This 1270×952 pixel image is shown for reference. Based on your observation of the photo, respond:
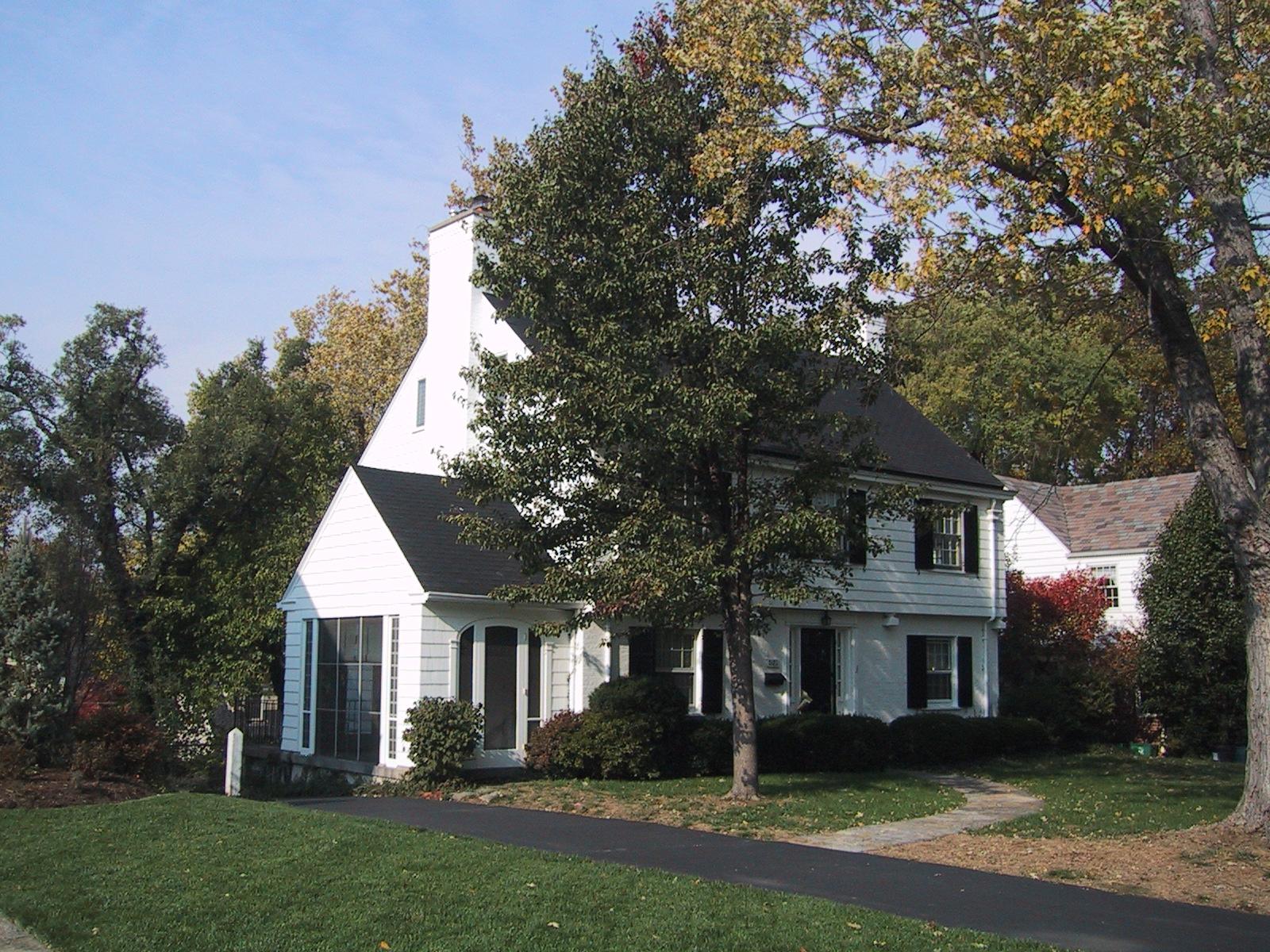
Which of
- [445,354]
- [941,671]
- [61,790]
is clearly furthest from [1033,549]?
[61,790]

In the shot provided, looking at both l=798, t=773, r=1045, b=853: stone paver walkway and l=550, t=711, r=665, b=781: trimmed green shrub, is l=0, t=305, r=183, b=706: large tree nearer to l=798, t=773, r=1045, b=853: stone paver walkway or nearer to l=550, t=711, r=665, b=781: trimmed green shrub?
l=550, t=711, r=665, b=781: trimmed green shrub

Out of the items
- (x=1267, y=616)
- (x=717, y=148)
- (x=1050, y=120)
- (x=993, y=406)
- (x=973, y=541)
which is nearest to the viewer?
(x=1050, y=120)

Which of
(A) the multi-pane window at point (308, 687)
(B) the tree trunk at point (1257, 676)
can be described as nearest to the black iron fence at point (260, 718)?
(A) the multi-pane window at point (308, 687)

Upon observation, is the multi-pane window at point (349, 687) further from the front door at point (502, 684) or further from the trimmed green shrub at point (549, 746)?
the trimmed green shrub at point (549, 746)

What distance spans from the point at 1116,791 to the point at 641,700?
738 centimetres

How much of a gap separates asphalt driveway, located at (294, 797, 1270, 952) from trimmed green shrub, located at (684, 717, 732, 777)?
537 centimetres

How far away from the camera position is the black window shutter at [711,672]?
21797 millimetres

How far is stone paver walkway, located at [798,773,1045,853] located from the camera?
43.0 ft

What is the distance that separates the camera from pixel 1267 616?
1261cm

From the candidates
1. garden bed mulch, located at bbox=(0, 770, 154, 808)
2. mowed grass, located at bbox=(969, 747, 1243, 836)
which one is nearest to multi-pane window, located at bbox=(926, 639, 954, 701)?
mowed grass, located at bbox=(969, 747, 1243, 836)

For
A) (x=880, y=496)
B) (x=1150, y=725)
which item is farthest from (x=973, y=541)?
(x=880, y=496)

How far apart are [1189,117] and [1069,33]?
1.54 m

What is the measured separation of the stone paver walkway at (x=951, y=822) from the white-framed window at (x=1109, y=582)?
14.2 meters

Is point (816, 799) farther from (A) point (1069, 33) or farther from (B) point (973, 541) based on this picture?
(B) point (973, 541)
